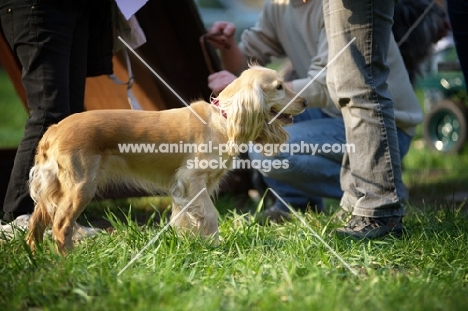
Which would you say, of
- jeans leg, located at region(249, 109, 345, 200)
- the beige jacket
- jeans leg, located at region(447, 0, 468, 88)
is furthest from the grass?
jeans leg, located at region(447, 0, 468, 88)

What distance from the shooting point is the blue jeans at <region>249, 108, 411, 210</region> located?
4.14 m

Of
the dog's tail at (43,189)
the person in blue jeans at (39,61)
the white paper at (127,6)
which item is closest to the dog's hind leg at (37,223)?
the dog's tail at (43,189)

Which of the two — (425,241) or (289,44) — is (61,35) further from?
(425,241)

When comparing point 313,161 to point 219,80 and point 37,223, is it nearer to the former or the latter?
point 219,80

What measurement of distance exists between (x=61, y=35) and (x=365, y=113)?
5.05ft

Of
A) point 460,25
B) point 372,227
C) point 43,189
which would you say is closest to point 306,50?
point 460,25

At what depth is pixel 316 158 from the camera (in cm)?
420

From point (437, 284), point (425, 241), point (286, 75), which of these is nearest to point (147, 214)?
point (286, 75)

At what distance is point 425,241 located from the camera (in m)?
3.10

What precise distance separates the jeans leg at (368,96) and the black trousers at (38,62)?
4.33 ft

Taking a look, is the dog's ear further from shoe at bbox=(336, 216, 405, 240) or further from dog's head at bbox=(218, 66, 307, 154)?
shoe at bbox=(336, 216, 405, 240)

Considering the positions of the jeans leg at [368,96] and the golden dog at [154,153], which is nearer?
the golden dog at [154,153]

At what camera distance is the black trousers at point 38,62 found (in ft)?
10.6

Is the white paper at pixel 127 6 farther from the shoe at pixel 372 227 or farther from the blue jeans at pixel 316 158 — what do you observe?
the shoe at pixel 372 227
